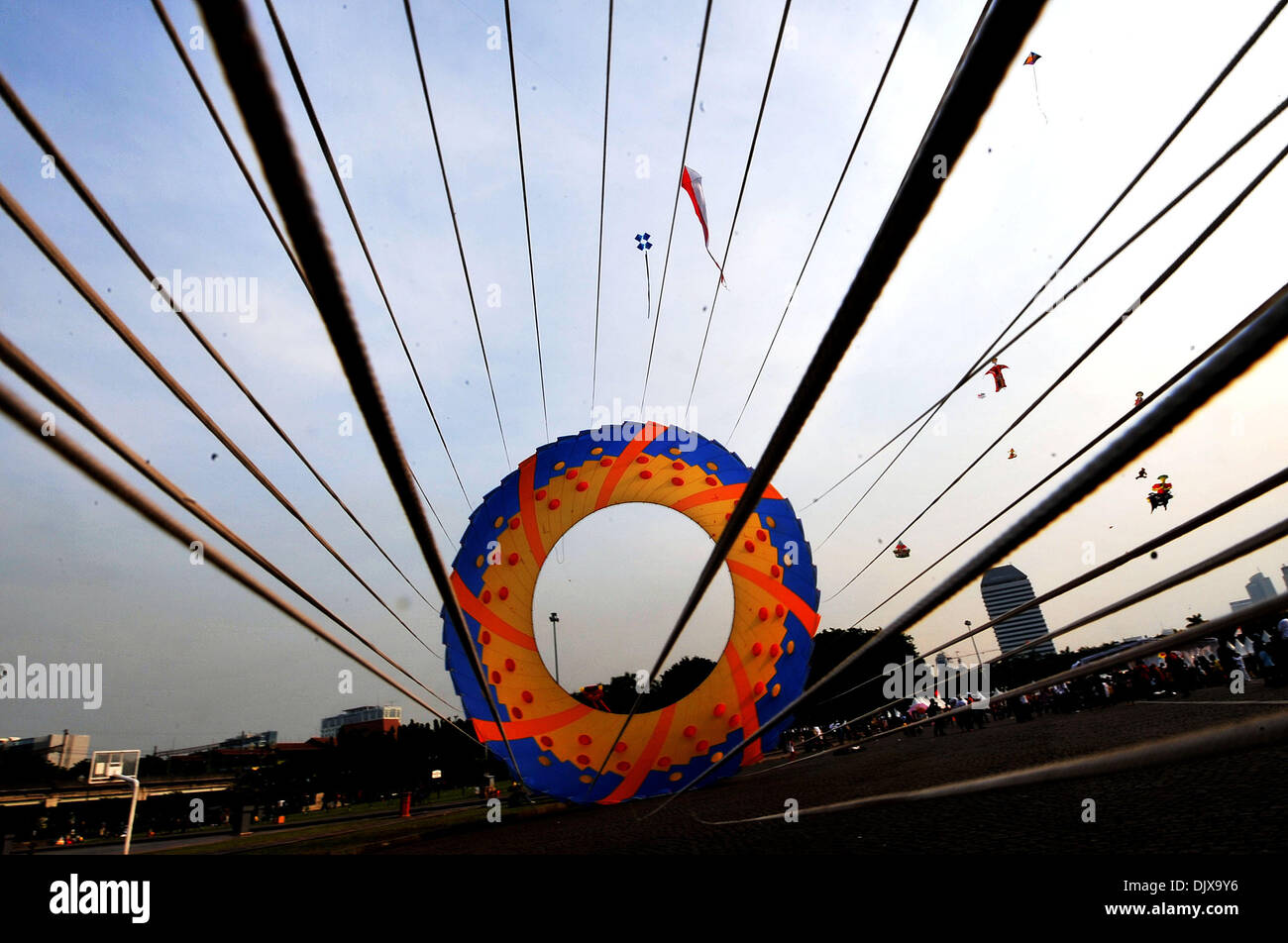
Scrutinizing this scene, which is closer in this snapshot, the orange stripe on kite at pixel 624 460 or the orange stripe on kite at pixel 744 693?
the orange stripe on kite at pixel 744 693

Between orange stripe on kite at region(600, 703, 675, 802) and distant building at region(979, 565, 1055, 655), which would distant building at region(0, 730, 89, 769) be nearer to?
orange stripe on kite at region(600, 703, 675, 802)

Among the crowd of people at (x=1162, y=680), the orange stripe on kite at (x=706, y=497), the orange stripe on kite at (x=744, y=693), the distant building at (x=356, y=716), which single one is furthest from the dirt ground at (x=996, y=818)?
the distant building at (x=356, y=716)

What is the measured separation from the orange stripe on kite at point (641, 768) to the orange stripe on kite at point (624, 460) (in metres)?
3.03

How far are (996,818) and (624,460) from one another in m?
6.03

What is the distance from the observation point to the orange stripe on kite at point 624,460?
30.1 feet

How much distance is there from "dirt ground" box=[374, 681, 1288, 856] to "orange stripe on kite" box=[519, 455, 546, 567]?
3.34 m

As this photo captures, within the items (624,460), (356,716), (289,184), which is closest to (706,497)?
(624,460)

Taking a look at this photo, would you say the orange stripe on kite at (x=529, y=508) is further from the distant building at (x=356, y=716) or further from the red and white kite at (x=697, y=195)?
the distant building at (x=356, y=716)

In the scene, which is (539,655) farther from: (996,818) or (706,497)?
(996,818)

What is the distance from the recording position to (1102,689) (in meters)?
17.7

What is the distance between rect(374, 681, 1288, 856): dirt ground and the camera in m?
3.50

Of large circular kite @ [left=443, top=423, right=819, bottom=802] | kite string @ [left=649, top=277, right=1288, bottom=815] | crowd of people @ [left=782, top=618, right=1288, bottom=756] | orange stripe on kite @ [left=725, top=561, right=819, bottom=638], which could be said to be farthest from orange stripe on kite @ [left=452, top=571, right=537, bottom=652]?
crowd of people @ [left=782, top=618, right=1288, bottom=756]
